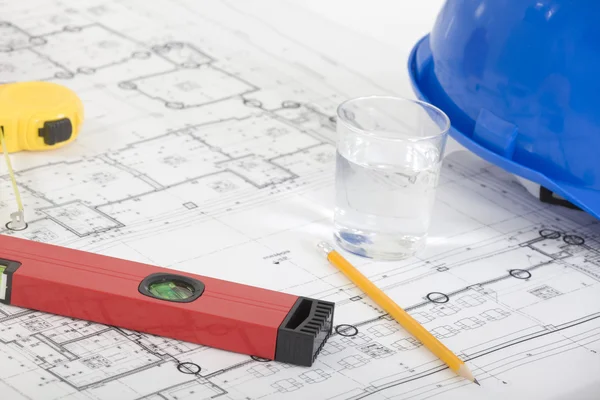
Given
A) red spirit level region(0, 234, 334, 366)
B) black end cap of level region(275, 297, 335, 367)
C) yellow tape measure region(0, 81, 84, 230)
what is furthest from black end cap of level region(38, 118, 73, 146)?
Result: black end cap of level region(275, 297, 335, 367)

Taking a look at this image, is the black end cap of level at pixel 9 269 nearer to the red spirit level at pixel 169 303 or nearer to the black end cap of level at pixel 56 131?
the red spirit level at pixel 169 303

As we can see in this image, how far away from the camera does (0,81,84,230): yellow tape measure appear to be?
0.97 m

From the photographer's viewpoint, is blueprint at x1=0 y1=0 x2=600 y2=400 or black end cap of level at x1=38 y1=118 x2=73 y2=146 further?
black end cap of level at x1=38 y1=118 x2=73 y2=146

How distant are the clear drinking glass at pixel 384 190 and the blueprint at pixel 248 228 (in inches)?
1.0

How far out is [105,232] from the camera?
87 cm

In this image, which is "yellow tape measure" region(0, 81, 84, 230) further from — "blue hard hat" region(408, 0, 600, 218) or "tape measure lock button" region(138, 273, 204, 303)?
"blue hard hat" region(408, 0, 600, 218)

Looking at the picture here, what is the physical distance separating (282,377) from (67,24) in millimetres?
768

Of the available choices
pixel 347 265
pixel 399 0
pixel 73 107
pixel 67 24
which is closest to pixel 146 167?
pixel 73 107

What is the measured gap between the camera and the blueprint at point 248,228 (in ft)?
2.32

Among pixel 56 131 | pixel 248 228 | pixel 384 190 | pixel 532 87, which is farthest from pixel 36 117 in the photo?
pixel 532 87

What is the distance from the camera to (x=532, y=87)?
2.86ft

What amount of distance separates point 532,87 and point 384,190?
0.53 ft

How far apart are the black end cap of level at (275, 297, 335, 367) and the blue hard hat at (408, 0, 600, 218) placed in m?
0.27

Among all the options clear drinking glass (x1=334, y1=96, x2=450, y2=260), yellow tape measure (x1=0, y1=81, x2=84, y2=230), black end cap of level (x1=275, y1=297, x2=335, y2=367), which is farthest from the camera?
yellow tape measure (x1=0, y1=81, x2=84, y2=230)
